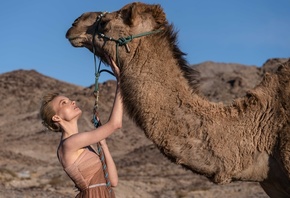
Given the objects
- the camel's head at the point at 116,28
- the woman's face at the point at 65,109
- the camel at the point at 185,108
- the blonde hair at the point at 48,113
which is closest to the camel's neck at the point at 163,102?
the camel at the point at 185,108

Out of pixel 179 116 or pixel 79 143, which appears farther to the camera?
pixel 179 116

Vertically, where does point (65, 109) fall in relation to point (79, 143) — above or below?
above

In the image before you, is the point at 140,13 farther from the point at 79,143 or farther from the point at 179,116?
the point at 79,143

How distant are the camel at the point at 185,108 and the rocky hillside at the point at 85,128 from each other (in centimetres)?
56

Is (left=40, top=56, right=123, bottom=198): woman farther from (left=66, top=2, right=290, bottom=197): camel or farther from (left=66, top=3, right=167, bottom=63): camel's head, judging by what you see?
(left=66, top=3, right=167, bottom=63): camel's head

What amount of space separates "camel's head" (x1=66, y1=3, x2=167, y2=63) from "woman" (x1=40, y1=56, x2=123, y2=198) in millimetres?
556

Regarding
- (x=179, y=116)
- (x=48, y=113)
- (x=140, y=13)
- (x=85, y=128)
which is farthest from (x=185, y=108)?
(x=85, y=128)

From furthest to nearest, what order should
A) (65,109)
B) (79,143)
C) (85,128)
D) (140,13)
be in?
(85,128), (140,13), (65,109), (79,143)

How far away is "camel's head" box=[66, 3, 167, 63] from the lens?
555cm

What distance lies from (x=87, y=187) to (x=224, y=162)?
3.68ft

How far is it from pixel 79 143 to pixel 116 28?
1254mm

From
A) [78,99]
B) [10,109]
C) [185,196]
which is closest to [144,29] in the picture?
[185,196]

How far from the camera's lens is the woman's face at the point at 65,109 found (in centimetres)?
508

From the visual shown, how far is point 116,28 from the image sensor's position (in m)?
5.64
